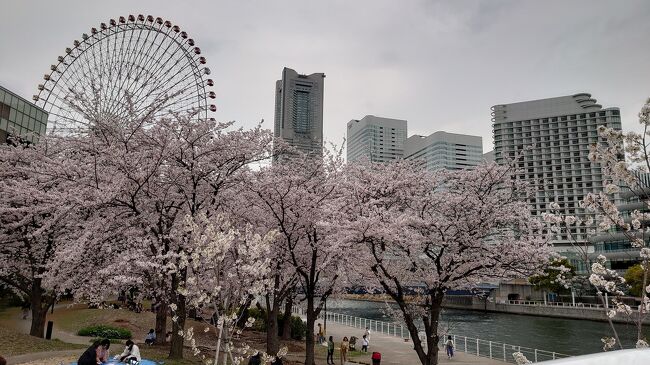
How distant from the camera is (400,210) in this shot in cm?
1716

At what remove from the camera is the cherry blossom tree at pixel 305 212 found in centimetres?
1659

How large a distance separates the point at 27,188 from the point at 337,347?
1829 centimetres

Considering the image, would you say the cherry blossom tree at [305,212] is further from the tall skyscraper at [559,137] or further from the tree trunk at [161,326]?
the tall skyscraper at [559,137]

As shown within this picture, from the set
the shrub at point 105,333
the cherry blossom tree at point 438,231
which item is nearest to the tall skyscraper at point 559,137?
the cherry blossom tree at point 438,231

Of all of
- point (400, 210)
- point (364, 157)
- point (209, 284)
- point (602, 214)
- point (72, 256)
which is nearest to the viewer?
point (602, 214)

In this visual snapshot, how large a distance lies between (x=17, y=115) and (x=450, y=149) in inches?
6064

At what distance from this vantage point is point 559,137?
15162cm

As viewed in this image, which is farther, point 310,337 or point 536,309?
point 536,309

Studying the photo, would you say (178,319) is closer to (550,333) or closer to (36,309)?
(36,309)

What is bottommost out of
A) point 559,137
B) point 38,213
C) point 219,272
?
point 219,272

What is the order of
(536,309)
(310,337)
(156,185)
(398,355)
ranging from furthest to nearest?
(536,309) < (398,355) < (310,337) < (156,185)

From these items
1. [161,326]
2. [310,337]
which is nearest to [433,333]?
[310,337]

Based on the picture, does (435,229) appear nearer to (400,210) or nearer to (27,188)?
(400,210)

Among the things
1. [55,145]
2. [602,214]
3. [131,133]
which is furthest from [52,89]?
[602,214]
